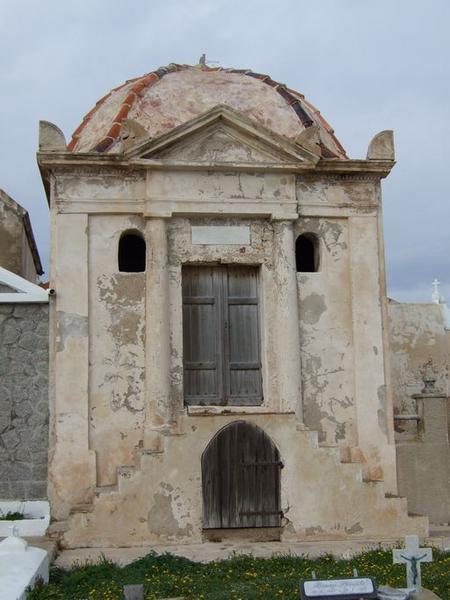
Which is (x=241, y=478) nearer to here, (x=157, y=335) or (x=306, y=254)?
(x=157, y=335)

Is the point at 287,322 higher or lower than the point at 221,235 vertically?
lower

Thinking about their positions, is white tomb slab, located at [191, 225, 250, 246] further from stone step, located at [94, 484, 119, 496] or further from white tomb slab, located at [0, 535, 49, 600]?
white tomb slab, located at [0, 535, 49, 600]

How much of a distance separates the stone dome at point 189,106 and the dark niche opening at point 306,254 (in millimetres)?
1276

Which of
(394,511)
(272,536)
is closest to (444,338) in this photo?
(394,511)

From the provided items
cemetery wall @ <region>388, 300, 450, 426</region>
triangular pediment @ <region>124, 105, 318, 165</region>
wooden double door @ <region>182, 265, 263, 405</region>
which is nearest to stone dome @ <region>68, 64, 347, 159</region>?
triangular pediment @ <region>124, 105, 318, 165</region>

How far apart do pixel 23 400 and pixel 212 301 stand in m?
2.97

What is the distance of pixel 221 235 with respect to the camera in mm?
13156

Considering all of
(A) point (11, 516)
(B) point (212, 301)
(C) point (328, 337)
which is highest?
(B) point (212, 301)

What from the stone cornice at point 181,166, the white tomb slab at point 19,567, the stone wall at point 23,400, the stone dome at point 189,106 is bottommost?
the white tomb slab at point 19,567

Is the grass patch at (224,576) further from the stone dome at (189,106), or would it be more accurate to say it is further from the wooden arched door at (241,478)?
the stone dome at (189,106)

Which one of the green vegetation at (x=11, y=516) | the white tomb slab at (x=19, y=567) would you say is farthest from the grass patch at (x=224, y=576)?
the green vegetation at (x=11, y=516)

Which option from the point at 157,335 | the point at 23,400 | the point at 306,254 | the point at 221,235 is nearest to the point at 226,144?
the point at 221,235

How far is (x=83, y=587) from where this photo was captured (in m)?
9.43

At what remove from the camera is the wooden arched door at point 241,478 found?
11745 millimetres
